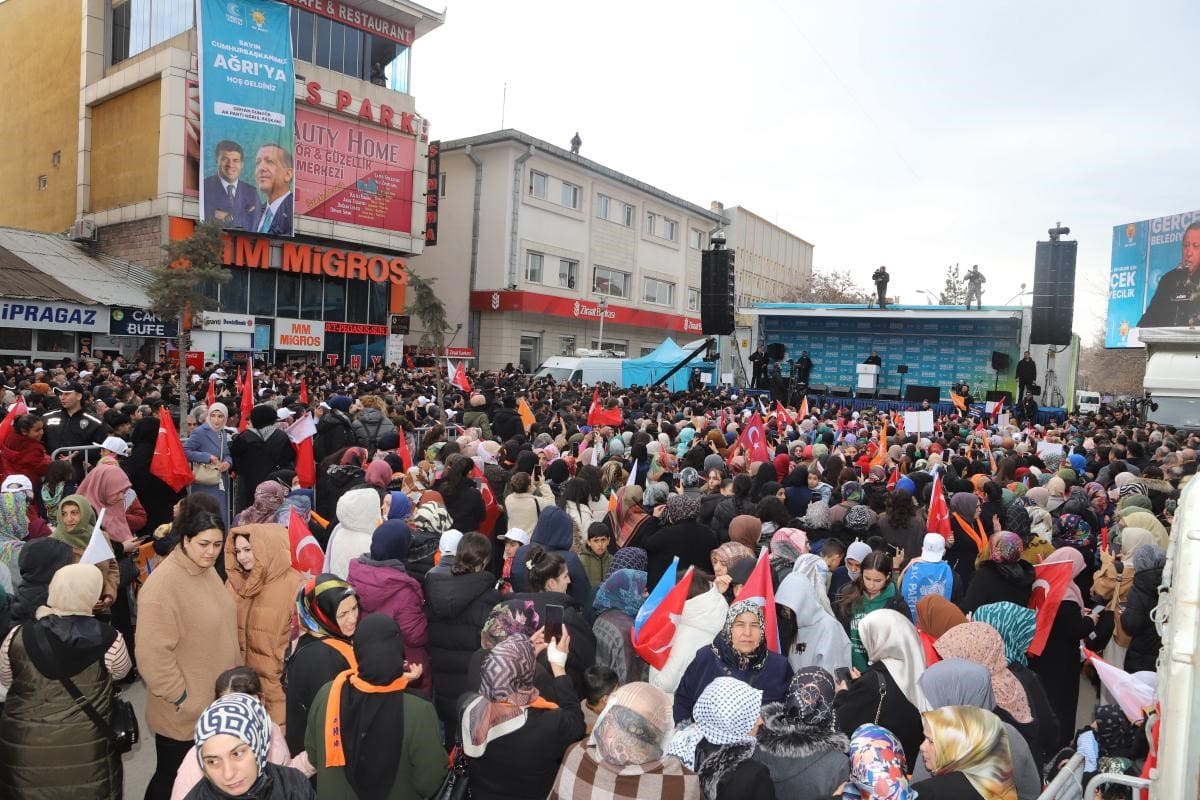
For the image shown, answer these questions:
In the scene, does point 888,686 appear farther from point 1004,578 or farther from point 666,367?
point 666,367

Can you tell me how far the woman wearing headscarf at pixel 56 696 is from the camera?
3.05 m

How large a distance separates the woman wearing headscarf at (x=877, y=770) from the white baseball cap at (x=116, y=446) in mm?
6340

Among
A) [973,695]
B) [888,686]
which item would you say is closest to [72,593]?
[888,686]

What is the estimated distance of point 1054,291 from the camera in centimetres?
1744

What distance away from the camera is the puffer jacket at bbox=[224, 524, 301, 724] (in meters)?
3.83

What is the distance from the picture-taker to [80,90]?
90.9 ft

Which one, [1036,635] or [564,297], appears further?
[564,297]

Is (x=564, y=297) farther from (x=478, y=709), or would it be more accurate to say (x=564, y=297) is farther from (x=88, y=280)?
(x=478, y=709)

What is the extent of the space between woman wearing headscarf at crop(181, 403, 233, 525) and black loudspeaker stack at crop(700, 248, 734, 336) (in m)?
14.4

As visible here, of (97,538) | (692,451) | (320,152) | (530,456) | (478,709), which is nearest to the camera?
(478,709)

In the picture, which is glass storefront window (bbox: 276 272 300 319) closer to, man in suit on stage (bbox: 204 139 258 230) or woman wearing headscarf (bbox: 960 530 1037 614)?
man in suit on stage (bbox: 204 139 258 230)

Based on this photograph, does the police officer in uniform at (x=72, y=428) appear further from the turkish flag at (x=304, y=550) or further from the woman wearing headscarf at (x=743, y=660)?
the woman wearing headscarf at (x=743, y=660)

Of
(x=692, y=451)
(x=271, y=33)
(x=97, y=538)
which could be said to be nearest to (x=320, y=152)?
(x=271, y=33)

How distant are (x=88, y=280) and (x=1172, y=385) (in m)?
27.1
